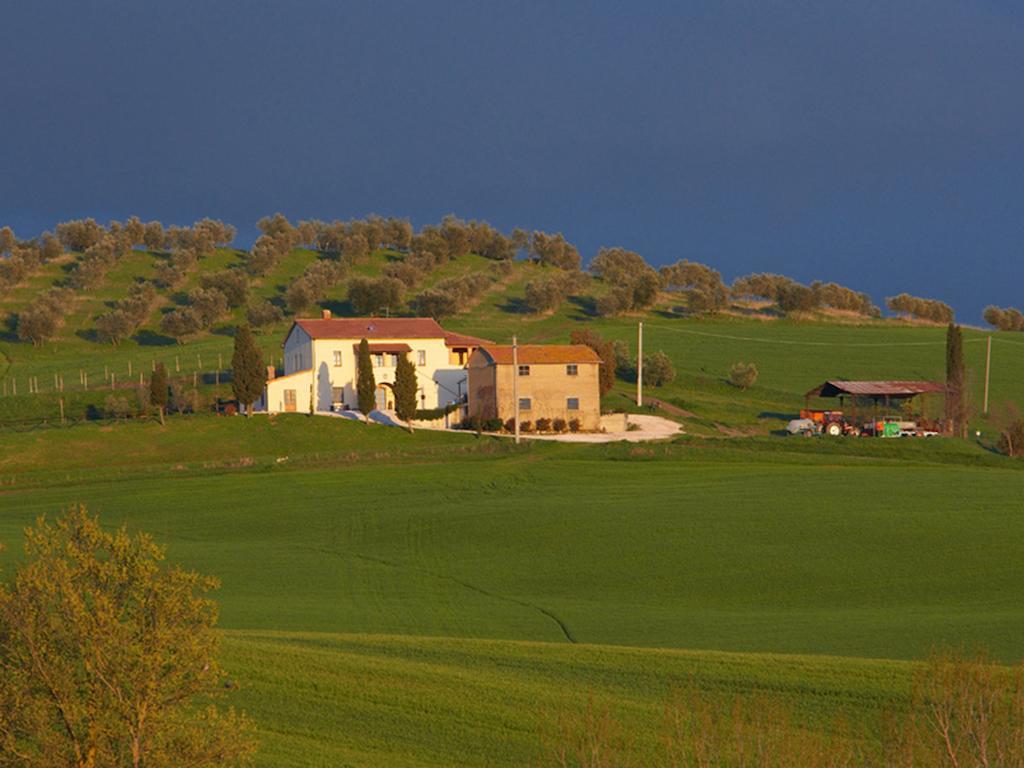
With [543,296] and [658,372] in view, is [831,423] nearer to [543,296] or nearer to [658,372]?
[658,372]

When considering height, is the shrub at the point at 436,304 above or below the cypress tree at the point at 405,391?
above

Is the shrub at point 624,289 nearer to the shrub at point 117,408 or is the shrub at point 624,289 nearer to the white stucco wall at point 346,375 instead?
the white stucco wall at point 346,375

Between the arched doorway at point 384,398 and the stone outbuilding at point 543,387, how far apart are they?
845 centimetres

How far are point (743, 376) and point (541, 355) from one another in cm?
2342

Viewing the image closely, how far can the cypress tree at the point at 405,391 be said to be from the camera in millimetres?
68812

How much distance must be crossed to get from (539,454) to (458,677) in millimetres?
41019

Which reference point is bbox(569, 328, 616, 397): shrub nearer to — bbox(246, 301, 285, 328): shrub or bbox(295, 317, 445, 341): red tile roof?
bbox(295, 317, 445, 341): red tile roof

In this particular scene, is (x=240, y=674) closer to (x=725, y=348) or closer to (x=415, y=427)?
(x=415, y=427)

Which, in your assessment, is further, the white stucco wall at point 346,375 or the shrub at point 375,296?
the shrub at point 375,296

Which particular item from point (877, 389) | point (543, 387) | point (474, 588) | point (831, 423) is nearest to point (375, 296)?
point (543, 387)

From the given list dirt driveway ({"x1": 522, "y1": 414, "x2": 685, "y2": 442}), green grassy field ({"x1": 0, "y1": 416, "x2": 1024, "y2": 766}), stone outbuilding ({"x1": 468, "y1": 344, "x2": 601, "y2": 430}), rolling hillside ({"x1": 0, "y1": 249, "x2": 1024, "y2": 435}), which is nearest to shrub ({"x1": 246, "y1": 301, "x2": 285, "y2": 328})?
rolling hillside ({"x1": 0, "y1": 249, "x2": 1024, "y2": 435})

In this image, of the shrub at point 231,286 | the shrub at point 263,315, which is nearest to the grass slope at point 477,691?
the shrub at point 263,315

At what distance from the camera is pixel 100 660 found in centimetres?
1162

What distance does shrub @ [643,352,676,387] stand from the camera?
89062mm
